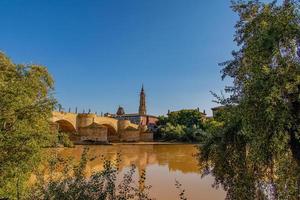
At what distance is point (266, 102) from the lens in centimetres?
651

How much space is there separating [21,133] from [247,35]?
311 inches

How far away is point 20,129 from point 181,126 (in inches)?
3116

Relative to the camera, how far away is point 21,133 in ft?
34.9

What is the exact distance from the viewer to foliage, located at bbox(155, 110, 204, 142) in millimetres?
83688

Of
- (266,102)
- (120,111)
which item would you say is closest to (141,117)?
(120,111)

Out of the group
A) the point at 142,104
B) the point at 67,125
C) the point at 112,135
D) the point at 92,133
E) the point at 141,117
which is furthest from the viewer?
the point at 142,104

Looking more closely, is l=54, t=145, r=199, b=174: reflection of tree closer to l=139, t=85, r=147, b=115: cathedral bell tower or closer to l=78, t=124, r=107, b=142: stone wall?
l=78, t=124, r=107, b=142: stone wall

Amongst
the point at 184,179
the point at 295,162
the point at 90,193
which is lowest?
the point at 184,179

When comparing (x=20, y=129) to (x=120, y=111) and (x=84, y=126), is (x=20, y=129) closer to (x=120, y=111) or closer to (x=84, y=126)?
(x=84, y=126)

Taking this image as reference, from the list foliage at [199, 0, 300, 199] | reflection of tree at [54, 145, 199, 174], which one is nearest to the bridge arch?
reflection of tree at [54, 145, 199, 174]

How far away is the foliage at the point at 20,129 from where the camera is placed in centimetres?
1008

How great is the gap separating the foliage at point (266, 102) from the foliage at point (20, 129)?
260 inches

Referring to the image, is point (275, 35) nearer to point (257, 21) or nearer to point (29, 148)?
point (257, 21)

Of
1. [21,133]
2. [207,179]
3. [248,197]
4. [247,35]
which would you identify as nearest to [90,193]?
[248,197]
